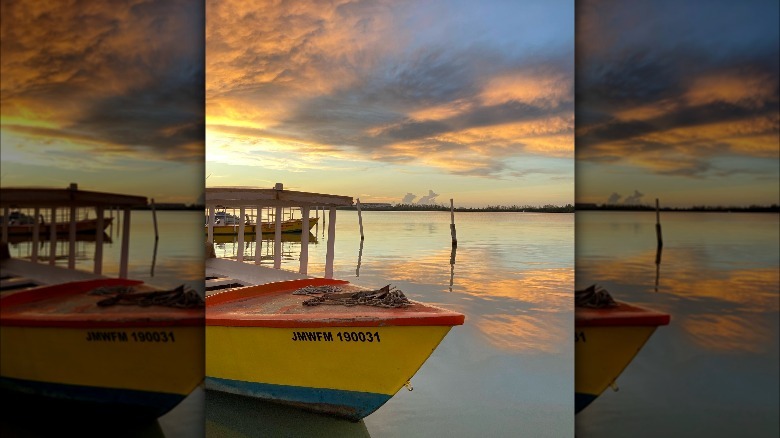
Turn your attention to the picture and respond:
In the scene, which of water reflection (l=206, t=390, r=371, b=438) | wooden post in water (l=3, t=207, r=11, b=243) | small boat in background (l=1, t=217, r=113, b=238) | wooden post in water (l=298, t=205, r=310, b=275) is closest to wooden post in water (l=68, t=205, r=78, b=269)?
small boat in background (l=1, t=217, r=113, b=238)

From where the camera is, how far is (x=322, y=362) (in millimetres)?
2881

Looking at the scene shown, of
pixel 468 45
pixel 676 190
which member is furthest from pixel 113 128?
pixel 468 45

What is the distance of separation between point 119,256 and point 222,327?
1.70 meters

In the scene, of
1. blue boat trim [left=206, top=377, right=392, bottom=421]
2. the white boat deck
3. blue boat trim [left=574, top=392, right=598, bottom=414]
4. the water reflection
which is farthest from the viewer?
the white boat deck

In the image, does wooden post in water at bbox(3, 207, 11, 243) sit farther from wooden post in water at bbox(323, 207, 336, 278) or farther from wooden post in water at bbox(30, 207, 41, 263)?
wooden post in water at bbox(323, 207, 336, 278)

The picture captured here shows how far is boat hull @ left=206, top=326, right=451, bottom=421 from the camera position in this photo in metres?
2.77

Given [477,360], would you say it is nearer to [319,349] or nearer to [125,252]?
[319,349]

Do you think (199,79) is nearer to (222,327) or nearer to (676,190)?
(676,190)

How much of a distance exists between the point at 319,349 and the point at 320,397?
366mm

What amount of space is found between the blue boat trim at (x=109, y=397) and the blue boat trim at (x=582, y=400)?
961mm

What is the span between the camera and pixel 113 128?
131 cm

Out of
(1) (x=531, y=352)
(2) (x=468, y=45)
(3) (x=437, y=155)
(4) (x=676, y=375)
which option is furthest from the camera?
(3) (x=437, y=155)

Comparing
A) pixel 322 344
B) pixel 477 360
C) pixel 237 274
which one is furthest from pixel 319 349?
pixel 477 360

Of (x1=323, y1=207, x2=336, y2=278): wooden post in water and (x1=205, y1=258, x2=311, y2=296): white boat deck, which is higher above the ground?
(x1=323, y1=207, x2=336, y2=278): wooden post in water
